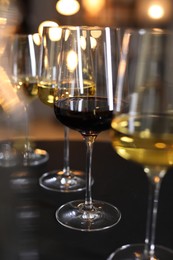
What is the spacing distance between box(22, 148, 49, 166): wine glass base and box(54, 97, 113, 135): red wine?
10.3 inches

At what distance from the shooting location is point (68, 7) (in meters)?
3.38

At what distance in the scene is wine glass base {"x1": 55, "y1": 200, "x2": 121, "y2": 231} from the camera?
2.27 ft

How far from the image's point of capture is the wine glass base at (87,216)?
2.27 ft

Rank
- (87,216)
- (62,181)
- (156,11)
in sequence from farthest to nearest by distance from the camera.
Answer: (156,11), (62,181), (87,216)

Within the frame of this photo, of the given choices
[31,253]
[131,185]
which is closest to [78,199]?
[131,185]

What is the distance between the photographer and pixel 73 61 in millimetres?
706

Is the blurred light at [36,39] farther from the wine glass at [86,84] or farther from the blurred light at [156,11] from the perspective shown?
the blurred light at [156,11]

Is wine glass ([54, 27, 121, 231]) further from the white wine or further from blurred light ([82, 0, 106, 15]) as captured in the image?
blurred light ([82, 0, 106, 15])

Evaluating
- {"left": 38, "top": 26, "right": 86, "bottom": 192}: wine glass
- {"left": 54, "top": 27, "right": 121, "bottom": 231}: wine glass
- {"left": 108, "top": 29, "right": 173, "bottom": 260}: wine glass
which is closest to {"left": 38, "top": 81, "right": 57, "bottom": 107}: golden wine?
{"left": 38, "top": 26, "right": 86, "bottom": 192}: wine glass

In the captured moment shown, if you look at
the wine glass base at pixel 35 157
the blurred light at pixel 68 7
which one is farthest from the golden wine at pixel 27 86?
the blurred light at pixel 68 7

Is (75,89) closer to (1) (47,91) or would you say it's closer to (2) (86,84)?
(2) (86,84)

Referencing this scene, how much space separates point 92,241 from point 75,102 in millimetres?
213

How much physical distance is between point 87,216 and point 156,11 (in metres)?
2.83

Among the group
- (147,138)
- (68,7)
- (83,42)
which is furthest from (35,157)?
(68,7)
